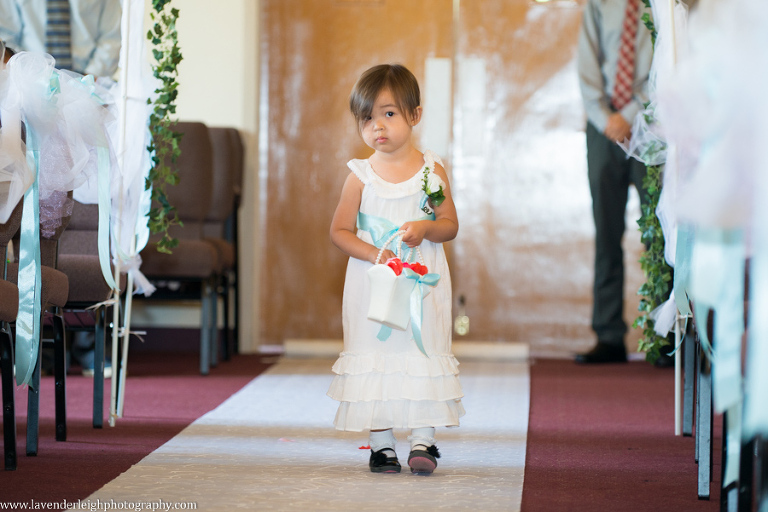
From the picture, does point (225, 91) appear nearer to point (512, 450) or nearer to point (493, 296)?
point (493, 296)

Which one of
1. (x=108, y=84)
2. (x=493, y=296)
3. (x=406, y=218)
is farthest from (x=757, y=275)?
(x=493, y=296)

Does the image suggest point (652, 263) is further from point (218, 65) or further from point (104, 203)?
point (218, 65)

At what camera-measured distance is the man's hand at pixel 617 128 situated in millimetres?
4559

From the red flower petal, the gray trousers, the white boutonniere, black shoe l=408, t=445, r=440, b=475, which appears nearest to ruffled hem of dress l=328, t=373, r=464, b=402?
black shoe l=408, t=445, r=440, b=475

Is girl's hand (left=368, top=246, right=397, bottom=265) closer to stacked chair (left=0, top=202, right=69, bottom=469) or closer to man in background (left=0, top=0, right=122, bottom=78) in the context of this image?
stacked chair (left=0, top=202, right=69, bottom=469)

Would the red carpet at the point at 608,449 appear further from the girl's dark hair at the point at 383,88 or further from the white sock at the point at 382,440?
the girl's dark hair at the point at 383,88

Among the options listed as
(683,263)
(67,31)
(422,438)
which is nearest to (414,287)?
(422,438)

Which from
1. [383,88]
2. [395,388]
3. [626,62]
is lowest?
[395,388]

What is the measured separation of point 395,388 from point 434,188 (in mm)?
502

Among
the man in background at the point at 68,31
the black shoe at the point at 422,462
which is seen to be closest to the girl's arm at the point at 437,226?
the black shoe at the point at 422,462

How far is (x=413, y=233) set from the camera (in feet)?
7.58

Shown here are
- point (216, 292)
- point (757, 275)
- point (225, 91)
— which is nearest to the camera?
point (757, 275)

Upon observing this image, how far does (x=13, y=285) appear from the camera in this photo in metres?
2.29

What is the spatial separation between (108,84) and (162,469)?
57.9 inches
